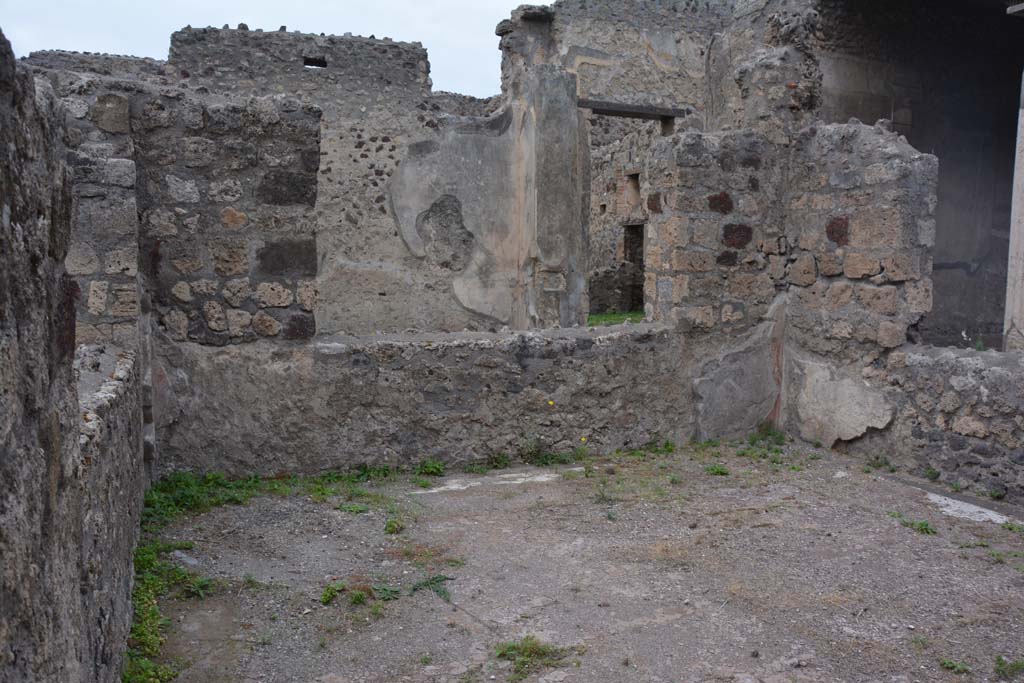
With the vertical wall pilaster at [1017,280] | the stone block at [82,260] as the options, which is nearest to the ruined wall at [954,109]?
the vertical wall pilaster at [1017,280]

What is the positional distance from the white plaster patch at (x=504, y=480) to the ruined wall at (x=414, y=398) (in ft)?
0.69

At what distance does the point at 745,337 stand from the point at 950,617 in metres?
2.72

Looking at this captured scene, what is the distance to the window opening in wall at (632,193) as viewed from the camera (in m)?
15.6

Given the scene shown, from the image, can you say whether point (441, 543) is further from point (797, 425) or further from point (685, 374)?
point (797, 425)

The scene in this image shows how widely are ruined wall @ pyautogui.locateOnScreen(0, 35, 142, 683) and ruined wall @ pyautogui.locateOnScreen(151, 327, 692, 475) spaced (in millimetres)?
2558

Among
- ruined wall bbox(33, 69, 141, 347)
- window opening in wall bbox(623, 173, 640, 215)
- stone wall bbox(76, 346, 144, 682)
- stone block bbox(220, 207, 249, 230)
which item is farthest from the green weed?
window opening in wall bbox(623, 173, 640, 215)

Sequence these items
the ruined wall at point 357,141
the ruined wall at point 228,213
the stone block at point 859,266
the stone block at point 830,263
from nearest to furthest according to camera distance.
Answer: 1. the ruined wall at point 228,213
2. the stone block at point 859,266
3. the stone block at point 830,263
4. the ruined wall at point 357,141

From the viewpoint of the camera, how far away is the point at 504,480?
458 cm

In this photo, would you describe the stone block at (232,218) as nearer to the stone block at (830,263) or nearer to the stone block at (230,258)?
the stone block at (230,258)

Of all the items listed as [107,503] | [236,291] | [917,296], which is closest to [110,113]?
[236,291]

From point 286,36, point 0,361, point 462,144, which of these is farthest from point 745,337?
point 286,36

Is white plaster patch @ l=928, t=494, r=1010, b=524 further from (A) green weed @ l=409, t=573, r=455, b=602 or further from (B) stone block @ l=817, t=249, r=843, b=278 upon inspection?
(A) green weed @ l=409, t=573, r=455, b=602

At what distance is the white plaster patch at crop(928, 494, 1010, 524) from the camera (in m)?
4.04

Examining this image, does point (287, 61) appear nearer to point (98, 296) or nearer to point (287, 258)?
point (287, 258)
